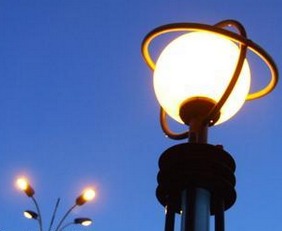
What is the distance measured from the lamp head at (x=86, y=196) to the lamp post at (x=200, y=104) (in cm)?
928

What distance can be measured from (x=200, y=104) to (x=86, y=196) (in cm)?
964

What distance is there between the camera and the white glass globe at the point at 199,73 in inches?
79.9

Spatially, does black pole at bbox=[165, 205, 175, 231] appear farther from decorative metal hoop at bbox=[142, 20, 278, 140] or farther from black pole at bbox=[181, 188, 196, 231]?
decorative metal hoop at bbox=[142, 20, 278, 140]

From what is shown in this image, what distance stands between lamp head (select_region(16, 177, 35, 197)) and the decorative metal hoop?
9150 mm

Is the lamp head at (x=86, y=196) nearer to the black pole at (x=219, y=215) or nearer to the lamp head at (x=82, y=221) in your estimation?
the lamp head at (x=82, y=221)

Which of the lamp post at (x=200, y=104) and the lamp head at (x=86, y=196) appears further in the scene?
the lamp head at (x=86, y=196)

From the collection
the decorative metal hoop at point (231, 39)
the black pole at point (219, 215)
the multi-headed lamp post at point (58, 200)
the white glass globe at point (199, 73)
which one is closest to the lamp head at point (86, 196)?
the multi-headed lamp post at point (58, 200)

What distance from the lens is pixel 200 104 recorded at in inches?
80.4

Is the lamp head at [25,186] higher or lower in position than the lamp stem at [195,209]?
higher

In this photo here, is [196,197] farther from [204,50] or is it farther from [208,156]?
[204,50]

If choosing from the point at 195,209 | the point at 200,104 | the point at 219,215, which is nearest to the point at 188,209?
the point at 195,209

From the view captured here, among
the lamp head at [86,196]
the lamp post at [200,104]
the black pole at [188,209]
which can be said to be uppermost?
the lamp head at [86,196]

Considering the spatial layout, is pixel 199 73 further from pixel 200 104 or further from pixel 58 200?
pixel 58 200

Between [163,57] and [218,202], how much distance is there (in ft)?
2.14
